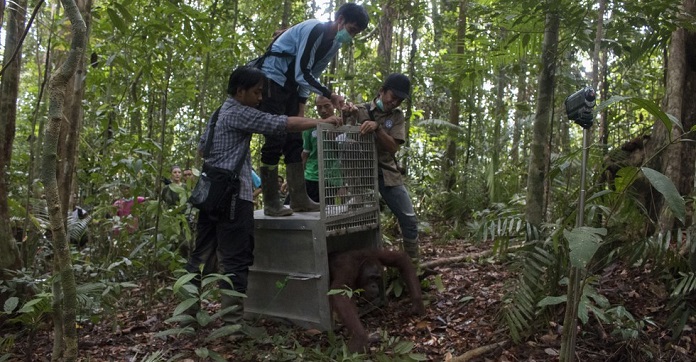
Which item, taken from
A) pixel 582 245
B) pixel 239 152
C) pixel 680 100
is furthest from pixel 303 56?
pixel 680 100

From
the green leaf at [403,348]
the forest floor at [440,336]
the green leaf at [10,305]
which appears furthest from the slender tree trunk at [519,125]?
the green leaf at [10,305]

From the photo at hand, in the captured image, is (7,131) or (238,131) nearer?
(238,131)

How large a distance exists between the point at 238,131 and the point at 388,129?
1397mm

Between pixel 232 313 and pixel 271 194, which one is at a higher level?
pixel 271 194

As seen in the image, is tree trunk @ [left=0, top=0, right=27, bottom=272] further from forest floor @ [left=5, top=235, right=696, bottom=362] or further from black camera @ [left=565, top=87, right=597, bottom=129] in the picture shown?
black camera @ [left=565, top=87, right=597, bottom=129]

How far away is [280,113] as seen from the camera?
4.41m

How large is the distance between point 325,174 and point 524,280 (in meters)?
1.52

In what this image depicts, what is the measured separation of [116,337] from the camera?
13.3 ft

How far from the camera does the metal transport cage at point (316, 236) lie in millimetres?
3906

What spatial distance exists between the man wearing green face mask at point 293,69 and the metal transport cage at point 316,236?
0.92ft

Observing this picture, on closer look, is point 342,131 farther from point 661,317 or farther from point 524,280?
point 661,317

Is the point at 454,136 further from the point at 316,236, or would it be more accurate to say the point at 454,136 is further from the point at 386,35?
the point at 316,236

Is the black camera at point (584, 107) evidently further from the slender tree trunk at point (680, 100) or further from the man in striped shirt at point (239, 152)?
the slender tree trunk at point (680, 100)

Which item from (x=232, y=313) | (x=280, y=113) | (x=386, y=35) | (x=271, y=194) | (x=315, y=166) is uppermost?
(x=386, y=35)
